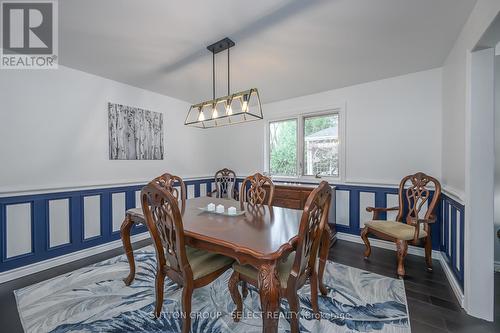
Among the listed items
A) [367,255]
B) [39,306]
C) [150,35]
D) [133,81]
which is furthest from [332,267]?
[133,81]

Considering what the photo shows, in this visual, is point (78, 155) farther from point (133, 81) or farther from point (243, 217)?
point (243, 217)

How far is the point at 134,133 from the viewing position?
335cm

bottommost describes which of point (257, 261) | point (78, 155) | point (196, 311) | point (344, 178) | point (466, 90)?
point (196, 311)

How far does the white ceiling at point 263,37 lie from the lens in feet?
5.52

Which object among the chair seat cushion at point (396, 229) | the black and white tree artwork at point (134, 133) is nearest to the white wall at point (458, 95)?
the chair seat cushion at point (396, 229)

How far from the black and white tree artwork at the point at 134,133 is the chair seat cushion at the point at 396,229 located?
3.37 meters

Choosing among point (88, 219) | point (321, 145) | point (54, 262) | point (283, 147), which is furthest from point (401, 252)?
point (54, 262)

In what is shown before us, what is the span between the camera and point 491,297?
164 centimetres

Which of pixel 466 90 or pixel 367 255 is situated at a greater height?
pixel 466 90

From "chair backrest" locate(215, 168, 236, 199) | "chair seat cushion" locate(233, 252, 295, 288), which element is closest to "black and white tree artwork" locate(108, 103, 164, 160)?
"chair backrest" locate(215, 168, 236, 199)

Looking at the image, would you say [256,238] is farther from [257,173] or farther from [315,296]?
[257,173]

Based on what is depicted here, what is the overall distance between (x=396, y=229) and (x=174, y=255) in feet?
7.72

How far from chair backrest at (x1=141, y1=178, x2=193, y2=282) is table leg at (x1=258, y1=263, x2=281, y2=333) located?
20.6 inches

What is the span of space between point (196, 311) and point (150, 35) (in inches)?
98.2
